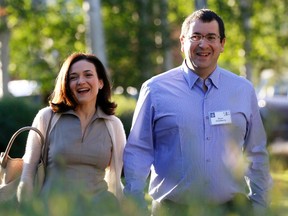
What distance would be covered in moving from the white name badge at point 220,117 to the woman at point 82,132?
0.82 meters

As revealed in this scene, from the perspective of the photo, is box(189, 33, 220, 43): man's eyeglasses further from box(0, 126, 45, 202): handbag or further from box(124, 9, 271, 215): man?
box(0, 126, 45, 202): handbag

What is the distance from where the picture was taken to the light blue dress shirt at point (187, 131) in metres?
5.06

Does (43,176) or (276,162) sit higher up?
(276,162)

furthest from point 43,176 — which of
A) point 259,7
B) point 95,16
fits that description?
point 259,7

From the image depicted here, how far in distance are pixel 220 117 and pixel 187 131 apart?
22 cm

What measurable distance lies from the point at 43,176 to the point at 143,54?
26.4 meters

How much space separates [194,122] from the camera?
5133 mm

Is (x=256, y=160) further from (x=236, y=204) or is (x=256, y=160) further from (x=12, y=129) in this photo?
(x=12, y=129)

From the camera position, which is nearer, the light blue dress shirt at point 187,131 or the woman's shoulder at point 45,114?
the light blue dress shirt at point 187,131

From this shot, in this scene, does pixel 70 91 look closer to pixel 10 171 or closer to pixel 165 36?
pixel 10 171

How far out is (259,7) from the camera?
35.3 m

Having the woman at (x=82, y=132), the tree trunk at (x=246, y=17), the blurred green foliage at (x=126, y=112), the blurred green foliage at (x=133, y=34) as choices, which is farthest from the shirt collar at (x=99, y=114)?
the tree trunk at (x=246, y=17)

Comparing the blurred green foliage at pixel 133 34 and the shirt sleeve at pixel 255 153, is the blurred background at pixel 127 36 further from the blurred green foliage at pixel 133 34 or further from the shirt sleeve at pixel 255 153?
the shirt sleeve at pixel 255 153

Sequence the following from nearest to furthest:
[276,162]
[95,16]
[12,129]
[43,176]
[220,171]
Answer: [276,162]
[220,171]
[43,176]
[12,129]
[95,16]
